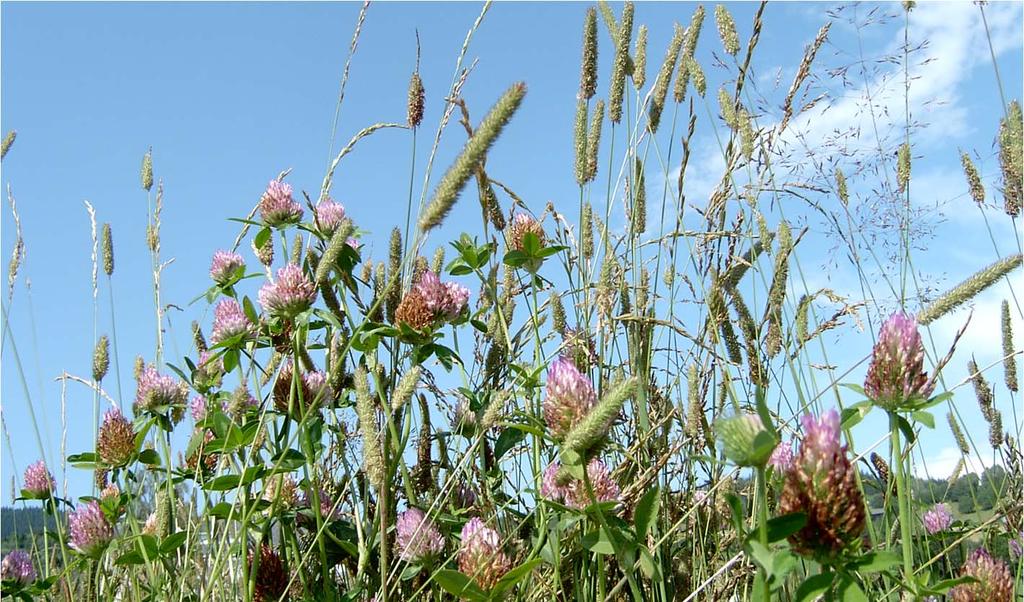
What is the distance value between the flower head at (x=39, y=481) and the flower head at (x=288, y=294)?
1.06 meters

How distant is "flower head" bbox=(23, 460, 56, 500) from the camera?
7.79 ft

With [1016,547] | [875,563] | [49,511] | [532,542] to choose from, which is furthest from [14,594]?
[1016,547]

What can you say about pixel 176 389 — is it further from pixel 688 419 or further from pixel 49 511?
pixel 688 419

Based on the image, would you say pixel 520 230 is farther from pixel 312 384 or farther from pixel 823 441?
pixel 823 441

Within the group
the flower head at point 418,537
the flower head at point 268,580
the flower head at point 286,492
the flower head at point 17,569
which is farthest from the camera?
the flower head at point 17,569

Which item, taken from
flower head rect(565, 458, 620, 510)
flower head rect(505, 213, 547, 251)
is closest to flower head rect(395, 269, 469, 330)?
flower head rect(505, 213, 547, 251)

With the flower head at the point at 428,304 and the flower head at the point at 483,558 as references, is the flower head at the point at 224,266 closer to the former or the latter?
the flower head at the point at 428,304

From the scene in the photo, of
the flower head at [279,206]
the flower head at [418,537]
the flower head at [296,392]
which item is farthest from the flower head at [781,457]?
the flower head at [279,206]

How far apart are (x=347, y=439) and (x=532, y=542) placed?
846mm

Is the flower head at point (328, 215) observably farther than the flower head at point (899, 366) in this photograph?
Yes

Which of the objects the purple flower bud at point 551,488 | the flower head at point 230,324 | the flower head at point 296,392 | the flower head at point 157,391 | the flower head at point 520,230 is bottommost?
the purple flower bud at point 551,488

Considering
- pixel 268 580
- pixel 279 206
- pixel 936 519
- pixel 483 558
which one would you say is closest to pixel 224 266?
pixel 279 206

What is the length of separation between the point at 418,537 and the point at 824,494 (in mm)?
880

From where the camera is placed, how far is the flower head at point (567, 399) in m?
1.19
